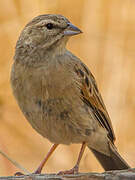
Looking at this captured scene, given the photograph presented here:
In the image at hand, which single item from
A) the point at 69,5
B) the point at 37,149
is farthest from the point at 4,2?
the point at 37,149

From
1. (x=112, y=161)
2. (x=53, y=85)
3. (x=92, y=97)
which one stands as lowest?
(x=112, y=161)

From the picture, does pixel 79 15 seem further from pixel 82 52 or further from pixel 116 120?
pixel 116 120

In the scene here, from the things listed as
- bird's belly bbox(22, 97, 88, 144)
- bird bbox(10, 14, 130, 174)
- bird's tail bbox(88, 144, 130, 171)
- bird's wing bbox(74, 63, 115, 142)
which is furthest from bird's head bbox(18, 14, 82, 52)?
bird's tail bbox(88, 144, 130, 171)

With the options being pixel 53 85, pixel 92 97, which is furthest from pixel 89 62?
pixel 53 85

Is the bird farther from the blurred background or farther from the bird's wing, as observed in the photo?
the blurred background

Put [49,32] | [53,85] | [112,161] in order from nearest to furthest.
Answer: [53,85] → [49,32] → [112,161]

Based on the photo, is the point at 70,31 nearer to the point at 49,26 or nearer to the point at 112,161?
the point at 49,26
